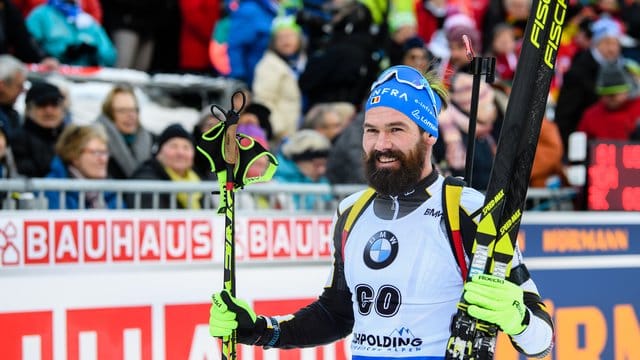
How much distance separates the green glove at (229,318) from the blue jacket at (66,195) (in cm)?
196

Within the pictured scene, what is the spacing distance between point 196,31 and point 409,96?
21.4ft

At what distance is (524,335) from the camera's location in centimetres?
379

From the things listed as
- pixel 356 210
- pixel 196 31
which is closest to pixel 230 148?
pixel 356 210

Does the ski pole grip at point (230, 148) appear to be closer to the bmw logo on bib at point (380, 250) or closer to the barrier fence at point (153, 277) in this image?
the bmw logo on bib at point (380, 250)

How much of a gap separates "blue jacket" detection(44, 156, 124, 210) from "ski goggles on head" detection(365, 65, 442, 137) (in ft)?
7.50

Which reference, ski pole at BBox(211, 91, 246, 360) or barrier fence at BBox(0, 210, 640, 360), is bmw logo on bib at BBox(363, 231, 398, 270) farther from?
barrier fence at BBox(0, 210, 640, 360)

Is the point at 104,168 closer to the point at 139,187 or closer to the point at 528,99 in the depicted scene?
the point at 139,187

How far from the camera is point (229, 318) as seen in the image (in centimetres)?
416

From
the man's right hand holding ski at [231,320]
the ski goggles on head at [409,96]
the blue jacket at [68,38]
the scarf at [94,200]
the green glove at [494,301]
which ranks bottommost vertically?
the man's right hand holding ski at [231,320]

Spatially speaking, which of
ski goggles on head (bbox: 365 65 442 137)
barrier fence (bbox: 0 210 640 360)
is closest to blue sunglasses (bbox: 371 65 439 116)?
ski goggles on head (bbox: 365 65 442 137)

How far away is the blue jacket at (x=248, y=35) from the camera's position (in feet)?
32.5

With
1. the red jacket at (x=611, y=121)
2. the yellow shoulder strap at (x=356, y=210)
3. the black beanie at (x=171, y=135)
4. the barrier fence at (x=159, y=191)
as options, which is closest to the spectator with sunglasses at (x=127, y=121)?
the black beanie at (x=171, y=135)

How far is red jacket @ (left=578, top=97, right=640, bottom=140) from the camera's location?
10.2 m

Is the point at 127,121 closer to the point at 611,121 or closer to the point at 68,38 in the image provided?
the point at 68,38
